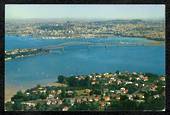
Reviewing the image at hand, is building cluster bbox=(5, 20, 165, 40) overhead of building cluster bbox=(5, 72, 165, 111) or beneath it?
overhead

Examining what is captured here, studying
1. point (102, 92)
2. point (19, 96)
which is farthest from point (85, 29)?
point (19, 96)

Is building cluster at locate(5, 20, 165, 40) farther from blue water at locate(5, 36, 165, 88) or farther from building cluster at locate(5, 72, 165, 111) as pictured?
building cluster at locate(5, 72, 165, 111)

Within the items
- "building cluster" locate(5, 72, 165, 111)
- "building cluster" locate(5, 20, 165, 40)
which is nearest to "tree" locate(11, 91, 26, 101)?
"building cluster" locate(5, 72, 165, 111)

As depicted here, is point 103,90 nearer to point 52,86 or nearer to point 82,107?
point 82,107

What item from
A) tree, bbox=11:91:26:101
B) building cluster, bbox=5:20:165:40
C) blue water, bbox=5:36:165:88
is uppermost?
building cluster, bbox=5:20:165:40

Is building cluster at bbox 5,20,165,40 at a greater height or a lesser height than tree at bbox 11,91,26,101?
greater

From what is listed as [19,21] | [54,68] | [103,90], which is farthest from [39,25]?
[103,90]

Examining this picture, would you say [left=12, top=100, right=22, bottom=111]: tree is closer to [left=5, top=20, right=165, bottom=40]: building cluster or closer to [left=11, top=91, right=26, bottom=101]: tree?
[left=11, top=91, right=26, bottom=101]: tree

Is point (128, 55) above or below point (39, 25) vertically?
below
